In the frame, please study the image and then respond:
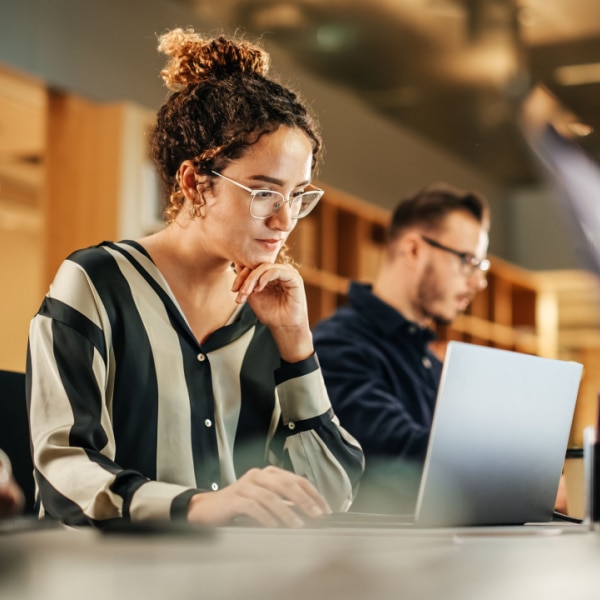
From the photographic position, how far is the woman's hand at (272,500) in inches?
39.7

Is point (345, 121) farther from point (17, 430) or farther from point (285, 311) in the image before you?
point (17, 430)

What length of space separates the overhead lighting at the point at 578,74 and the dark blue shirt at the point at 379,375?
148 inches

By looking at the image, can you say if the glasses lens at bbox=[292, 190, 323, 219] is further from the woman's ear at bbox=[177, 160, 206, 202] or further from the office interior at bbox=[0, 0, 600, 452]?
the office interior at bbox=[0, 0, 600, 452]

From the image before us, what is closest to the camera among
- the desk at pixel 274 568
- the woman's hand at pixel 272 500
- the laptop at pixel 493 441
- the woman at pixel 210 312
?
the desk at pixel 274 568

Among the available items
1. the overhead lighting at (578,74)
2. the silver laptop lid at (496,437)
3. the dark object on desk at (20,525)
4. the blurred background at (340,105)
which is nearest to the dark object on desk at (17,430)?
the silver laptop lid at (496,437)

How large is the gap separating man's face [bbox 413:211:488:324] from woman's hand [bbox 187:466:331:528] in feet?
5.97

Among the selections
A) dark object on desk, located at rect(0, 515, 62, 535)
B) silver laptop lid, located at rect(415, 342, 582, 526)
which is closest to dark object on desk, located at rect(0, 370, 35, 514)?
silver laptop lid, located at rect(415, 342, 582, 526)

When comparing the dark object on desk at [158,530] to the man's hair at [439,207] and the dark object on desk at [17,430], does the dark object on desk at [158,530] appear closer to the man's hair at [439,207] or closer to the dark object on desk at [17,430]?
the dark object on desk at [17,430]

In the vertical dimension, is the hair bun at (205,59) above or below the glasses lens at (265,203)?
above

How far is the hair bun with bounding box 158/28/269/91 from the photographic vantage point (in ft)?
5.33

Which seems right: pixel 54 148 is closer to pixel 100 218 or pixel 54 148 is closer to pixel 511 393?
pixel 100 218

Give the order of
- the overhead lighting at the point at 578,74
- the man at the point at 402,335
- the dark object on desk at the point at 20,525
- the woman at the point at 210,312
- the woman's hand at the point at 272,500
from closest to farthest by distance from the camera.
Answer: the dark object on desk at the point at 20,525
the woman's hand at the point at 272,500
the woman at the point at 210,312
the man at the point at 402,335
the overhead lighting at the point at 578,74

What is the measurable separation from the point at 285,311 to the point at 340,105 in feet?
16.0

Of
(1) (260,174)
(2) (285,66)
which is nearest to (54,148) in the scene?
(2) (285,66)
